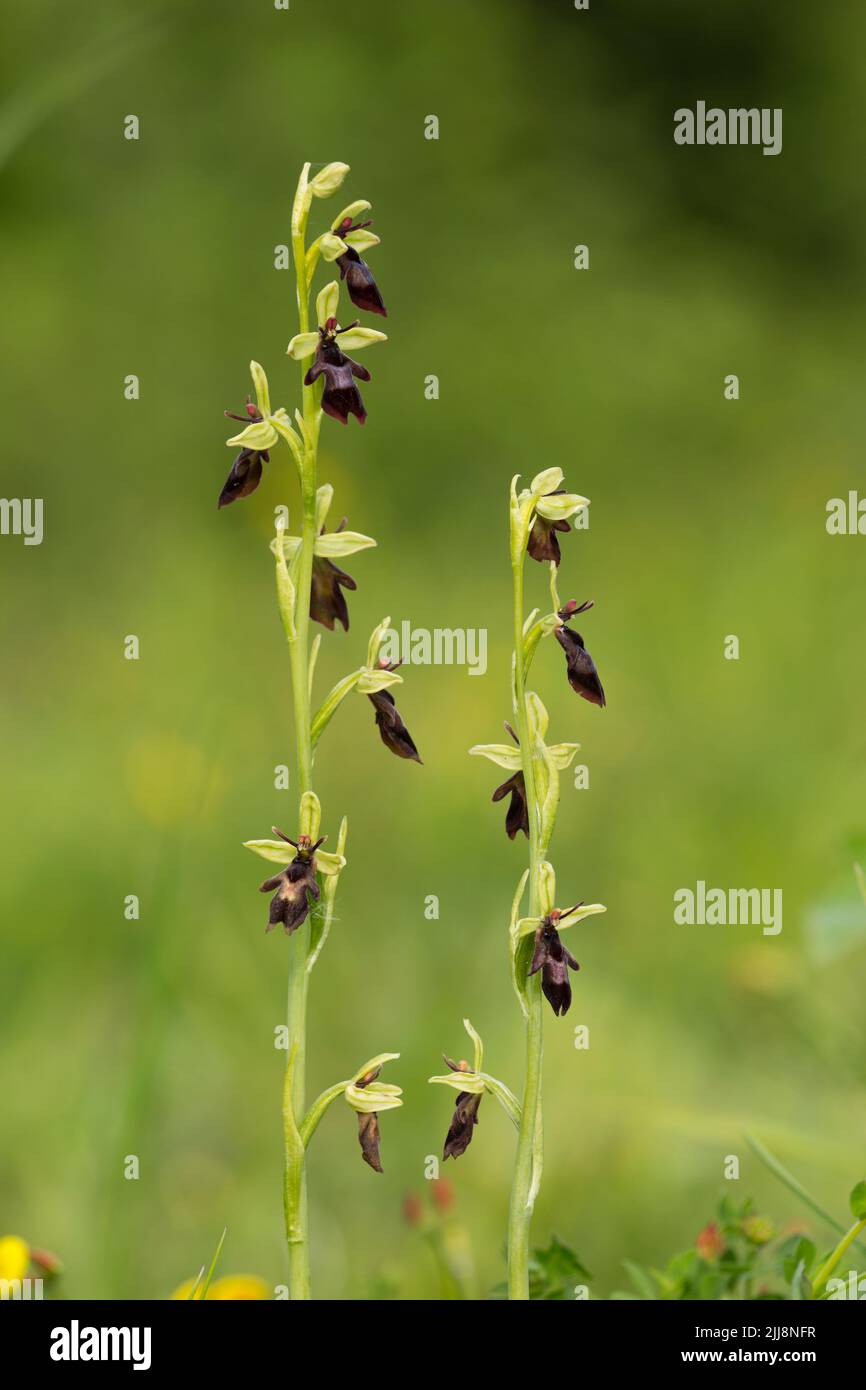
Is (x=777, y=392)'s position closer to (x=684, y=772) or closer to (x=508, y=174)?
(x=508, y=174)

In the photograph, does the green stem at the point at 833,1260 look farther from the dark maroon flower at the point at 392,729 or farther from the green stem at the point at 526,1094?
the dark maroon flower at the point at 392,729

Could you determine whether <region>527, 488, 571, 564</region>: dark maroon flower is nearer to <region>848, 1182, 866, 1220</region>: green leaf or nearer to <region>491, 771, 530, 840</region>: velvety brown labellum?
<region>491, 771, 530, 840</region>: velvety brown labellum

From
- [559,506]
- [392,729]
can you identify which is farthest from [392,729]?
[559,506]

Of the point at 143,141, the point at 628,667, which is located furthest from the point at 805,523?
the point at 143,141

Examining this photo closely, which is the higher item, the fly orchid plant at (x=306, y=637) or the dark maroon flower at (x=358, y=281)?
the dark maroon flower at (x=358, y=281)

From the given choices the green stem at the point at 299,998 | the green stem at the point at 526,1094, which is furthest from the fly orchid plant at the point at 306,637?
the green stem at the point at 526,1094

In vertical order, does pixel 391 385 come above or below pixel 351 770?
above
